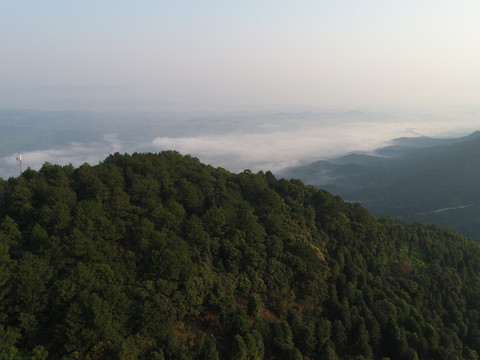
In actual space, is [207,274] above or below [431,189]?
above

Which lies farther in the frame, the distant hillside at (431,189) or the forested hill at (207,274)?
the distant hillside at (431,189)

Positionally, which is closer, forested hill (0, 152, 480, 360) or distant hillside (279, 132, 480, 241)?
forested hill (0, 152, 480, 360)

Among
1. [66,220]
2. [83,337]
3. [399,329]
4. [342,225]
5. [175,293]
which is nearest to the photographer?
[83,337]

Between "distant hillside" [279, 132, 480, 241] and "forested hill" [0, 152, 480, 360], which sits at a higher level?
"forested hill" [0, 152, 480, 360]

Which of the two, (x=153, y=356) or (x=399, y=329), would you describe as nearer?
(x=153, y=356)

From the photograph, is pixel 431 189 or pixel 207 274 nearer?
pixel 207 274

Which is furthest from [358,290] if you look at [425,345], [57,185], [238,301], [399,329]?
[57,185]

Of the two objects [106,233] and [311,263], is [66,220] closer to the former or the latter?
[106,233]

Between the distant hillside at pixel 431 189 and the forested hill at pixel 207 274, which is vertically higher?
the forested hill at pixel 207 274
